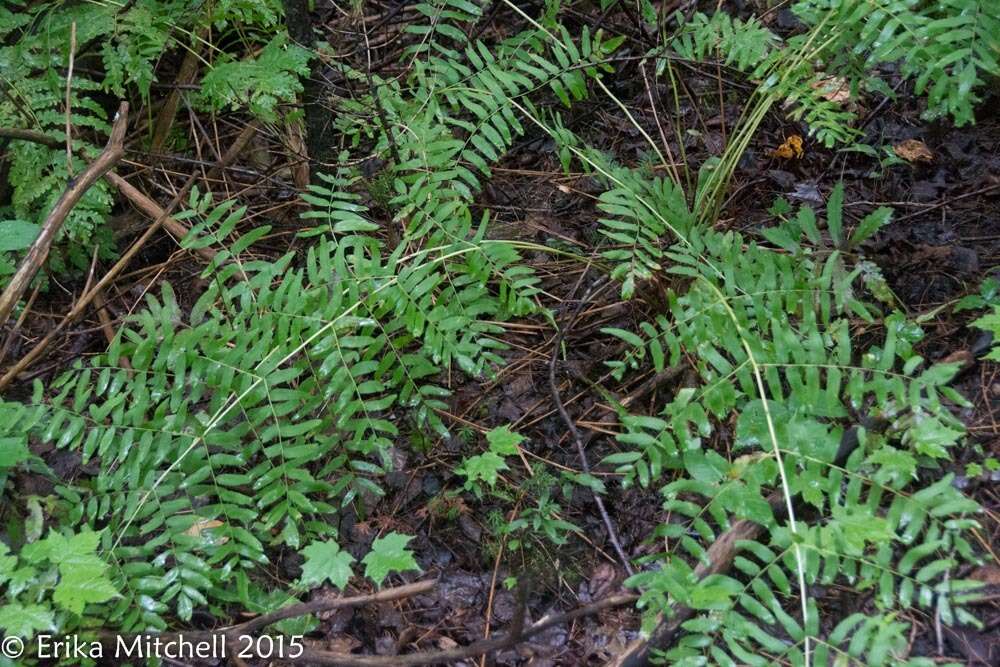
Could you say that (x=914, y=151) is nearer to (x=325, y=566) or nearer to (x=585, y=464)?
(x=585, y=464)

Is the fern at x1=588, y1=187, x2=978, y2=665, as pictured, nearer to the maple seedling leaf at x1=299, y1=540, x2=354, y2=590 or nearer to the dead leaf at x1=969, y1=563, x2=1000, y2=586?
the dead leaf at x1=969, y1=563, x2=1000, y2=586

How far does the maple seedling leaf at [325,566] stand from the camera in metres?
2.12

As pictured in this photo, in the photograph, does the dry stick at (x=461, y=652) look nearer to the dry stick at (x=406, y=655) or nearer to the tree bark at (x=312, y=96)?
the dry stick at (x=406, y=655)

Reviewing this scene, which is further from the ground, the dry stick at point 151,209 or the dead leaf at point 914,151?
the dead leaf at point 914,151

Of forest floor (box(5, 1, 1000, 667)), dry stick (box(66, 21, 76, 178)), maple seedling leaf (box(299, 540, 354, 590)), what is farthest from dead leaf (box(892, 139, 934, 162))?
dry stick (box(66, 21, 76, 178))

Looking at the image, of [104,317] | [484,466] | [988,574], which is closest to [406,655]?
[484,466]

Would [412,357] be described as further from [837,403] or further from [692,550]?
[837,403]

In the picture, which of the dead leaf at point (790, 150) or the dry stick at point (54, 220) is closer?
the dry stick at point (54, 220)

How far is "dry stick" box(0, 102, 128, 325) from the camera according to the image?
99.7 inches

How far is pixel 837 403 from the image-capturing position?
2.09 meters

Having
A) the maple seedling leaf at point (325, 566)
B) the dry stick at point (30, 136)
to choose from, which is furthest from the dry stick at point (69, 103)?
the maple seedling leaf at point (325, 566)

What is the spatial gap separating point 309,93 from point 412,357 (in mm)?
1417

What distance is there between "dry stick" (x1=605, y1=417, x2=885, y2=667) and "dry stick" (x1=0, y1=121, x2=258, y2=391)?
7.02 ft

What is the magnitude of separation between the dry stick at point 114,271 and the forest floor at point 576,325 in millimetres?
100
